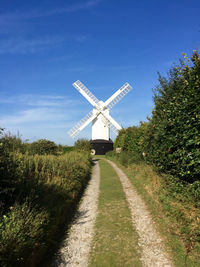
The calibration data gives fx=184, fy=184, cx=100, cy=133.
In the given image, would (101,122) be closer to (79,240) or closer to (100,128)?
(100,128)

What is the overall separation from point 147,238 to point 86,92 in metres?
39.3

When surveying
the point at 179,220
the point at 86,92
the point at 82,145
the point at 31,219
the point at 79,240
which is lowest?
the point at 79,240

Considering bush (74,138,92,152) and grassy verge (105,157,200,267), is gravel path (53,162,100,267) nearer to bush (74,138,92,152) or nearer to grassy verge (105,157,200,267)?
grassy verge (105,157,200,267)

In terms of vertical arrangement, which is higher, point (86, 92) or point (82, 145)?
point (86, 92)

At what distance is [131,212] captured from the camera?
7473 millimetres

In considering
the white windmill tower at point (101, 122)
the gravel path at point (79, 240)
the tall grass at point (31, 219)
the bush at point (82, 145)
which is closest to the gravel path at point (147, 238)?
the gravel path at point (79, 240)

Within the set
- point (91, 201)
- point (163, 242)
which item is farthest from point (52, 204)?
point (163, 242)

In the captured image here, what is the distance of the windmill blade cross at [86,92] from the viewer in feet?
136

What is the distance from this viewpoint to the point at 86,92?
42438 millimetres

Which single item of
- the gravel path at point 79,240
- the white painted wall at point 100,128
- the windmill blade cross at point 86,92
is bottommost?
the gravel path at point 79,240

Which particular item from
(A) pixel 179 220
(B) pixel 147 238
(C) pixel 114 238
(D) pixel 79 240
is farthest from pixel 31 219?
(A) pixel 179 220

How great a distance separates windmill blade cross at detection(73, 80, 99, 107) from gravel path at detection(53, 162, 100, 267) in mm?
34153

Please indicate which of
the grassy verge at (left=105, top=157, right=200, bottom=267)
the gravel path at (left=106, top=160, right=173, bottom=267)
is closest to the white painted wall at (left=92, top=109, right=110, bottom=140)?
the gravel path at (left=106, top=160, right=173, bottom=267)

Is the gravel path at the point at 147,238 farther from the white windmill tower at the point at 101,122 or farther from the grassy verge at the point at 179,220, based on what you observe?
the white windmill tower at the point at 101,122
